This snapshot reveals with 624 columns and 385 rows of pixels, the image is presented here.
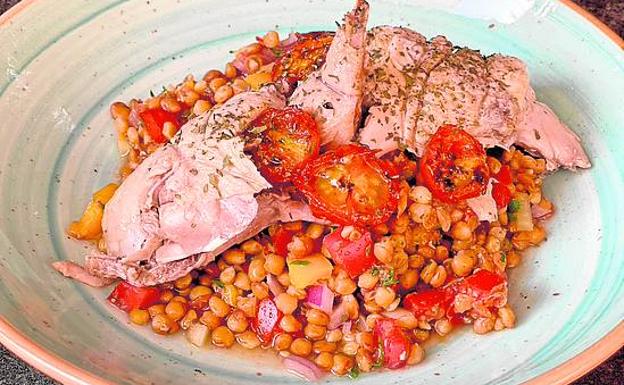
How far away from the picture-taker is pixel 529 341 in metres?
3.45

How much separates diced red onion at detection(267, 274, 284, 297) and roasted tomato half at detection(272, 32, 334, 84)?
35.5 inches

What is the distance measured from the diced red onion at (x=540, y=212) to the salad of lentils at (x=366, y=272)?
0.04 m

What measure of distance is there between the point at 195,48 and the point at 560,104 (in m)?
1.96

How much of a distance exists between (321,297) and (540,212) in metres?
1.15

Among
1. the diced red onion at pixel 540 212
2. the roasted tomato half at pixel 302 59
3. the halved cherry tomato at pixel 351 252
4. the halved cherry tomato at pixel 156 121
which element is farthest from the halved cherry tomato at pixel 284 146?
the diced red onion at pixel 540 212

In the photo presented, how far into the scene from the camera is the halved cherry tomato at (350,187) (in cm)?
345

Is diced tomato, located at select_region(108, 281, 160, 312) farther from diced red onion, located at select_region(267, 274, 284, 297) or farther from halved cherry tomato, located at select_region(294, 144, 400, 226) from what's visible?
halved cherry tomato, located at select_region(294, 144, 400, 226)

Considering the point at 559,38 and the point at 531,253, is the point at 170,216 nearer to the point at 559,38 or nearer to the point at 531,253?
the point at 531,253

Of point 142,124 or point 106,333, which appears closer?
point 106,333

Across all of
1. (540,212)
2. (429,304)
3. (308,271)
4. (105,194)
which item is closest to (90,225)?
(105,194)


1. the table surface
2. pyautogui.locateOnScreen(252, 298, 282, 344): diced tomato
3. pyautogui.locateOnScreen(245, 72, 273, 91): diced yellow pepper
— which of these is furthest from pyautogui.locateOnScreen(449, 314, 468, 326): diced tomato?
pyautogui.locateOnScreen(245, 72, 273, 91): diced yellow pepper

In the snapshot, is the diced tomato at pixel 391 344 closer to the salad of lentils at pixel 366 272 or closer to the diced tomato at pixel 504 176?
the salad of lentils at pixel 366 272

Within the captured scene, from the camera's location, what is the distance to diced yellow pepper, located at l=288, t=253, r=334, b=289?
3641 mm

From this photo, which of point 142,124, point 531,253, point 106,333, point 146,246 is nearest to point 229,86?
→ point 142,124
